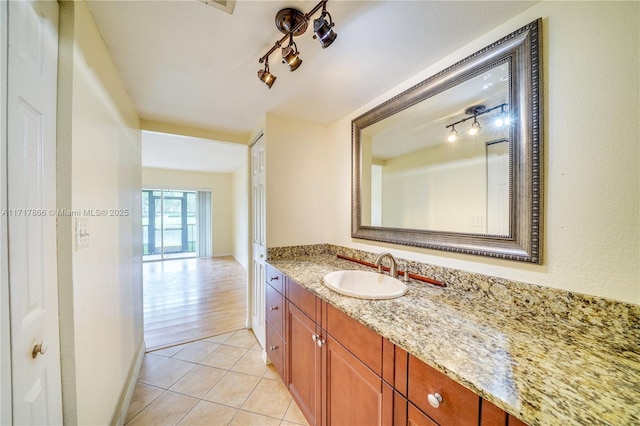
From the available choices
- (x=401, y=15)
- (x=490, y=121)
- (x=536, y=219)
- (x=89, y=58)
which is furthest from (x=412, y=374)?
(x=89, y=58)

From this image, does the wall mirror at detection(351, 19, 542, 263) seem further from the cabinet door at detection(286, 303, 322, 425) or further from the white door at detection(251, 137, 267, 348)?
the white door at detection(251, 137, 267, 348)

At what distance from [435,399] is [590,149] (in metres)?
1.02

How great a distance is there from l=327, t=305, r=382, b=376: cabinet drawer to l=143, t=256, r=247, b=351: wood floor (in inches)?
75.9

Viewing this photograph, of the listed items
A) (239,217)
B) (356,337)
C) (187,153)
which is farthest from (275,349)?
(239,217)

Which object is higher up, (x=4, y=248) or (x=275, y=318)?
(x=4, y=248)

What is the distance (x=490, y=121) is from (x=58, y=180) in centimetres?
185

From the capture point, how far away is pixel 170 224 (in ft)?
19.5

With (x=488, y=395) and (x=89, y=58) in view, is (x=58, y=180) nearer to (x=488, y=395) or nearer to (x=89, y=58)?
(x=89, y=58)

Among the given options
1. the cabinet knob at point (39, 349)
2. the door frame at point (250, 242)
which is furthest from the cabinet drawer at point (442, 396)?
the door frame at point (250, 242)

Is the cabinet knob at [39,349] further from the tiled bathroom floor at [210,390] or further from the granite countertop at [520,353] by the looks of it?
the tiled bathroom floor at [210,390]

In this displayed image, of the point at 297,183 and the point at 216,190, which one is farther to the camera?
the point at 216,190

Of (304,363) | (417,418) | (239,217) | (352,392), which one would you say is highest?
(239,217)

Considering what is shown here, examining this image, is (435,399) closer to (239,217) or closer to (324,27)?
(324,27)

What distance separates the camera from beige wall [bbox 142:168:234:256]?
5699 millimetres
